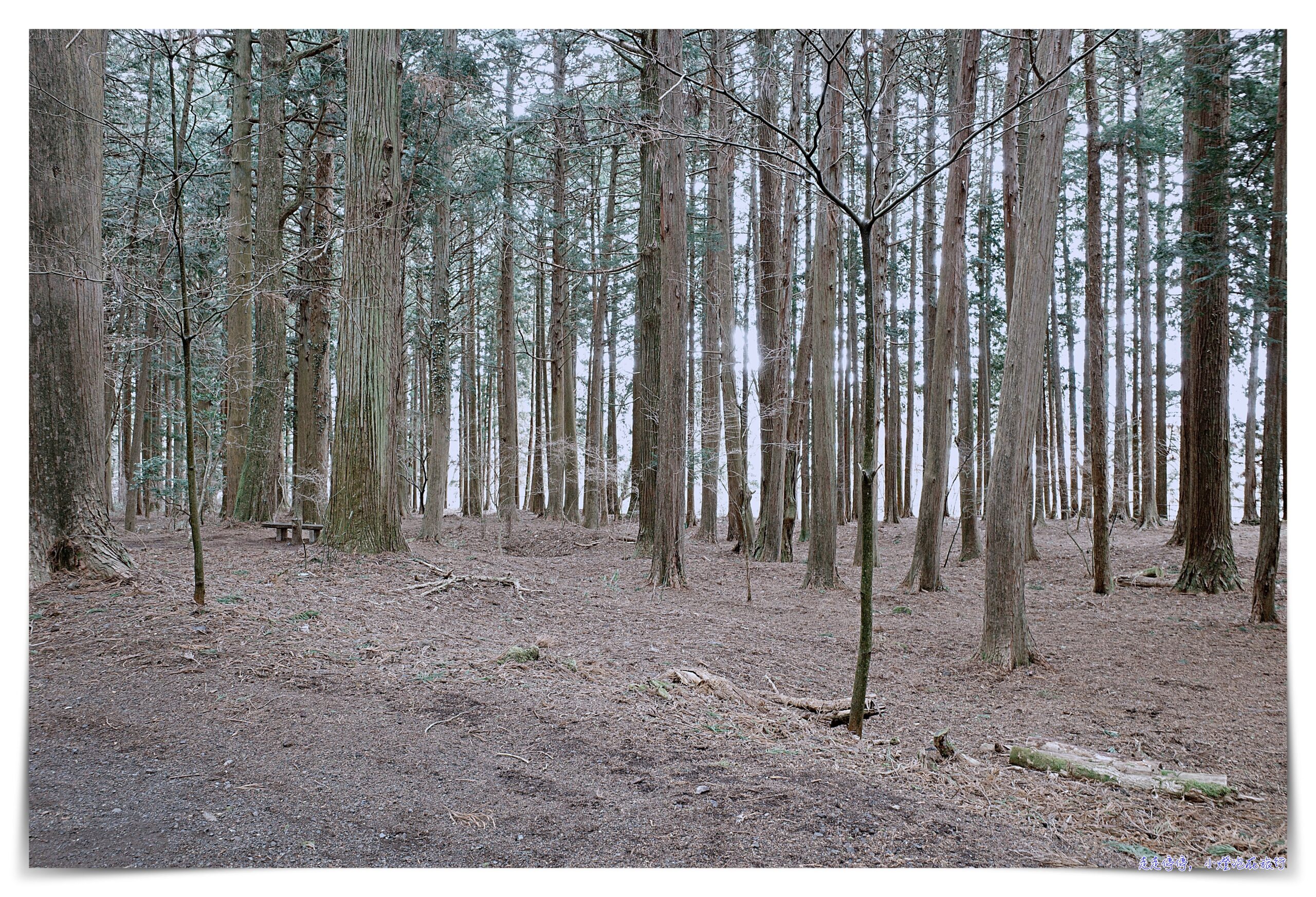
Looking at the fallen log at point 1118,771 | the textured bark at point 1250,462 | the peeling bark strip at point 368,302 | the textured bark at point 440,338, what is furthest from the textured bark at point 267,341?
the textured bark at point 1250,462

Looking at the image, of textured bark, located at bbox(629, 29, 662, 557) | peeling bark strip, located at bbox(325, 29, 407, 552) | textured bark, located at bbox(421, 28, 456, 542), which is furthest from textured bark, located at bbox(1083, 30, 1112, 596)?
textured bark, located at bbox(421, 28, 456, 542)

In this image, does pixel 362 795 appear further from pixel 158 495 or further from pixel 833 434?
pixel 158 495

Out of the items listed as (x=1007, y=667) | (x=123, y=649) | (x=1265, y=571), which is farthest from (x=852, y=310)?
(x=123, y=649)

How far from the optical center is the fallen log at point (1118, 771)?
108 inches

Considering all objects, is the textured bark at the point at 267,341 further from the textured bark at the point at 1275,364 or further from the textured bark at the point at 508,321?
the textured bark at the point at 1275,364

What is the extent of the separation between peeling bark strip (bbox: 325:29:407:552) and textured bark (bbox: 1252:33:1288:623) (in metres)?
6.39

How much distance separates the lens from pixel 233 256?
8.66 m

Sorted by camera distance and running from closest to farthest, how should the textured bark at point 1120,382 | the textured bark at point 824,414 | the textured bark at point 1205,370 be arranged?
the textured bark at point 1205,370 < the textured bark at point 824,414 < the textured bark at point 1120,382

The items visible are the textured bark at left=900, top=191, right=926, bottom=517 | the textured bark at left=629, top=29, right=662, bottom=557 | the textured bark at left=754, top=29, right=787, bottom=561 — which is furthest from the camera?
the textured bark at left=900, top=191, right=926, bottom=517

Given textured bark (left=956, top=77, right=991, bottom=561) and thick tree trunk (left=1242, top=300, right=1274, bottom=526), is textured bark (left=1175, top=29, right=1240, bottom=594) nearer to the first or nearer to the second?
textured bark (left=956, top=77, right=991, bottom=561)

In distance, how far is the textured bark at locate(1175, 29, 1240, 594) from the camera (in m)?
6.00

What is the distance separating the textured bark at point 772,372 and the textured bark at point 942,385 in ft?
6.34

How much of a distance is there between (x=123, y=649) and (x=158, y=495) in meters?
5.79

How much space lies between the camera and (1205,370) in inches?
262
